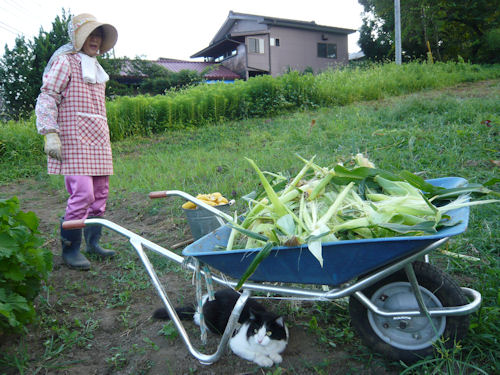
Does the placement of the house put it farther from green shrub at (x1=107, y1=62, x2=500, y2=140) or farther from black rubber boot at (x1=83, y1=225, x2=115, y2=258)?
black rubber boot at (x1=83, y1=225, x2=115, y2=258)

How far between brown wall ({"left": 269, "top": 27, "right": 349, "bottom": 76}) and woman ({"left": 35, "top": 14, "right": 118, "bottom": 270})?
20.7 m

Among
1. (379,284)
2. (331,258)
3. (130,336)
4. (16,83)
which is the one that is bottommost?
(130,336)

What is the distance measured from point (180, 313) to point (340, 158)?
154 cm

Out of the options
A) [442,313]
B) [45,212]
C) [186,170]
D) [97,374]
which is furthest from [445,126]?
[45,212]

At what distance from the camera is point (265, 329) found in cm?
182

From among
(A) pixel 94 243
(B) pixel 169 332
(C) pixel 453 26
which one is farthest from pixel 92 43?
(C) pixel 453 26

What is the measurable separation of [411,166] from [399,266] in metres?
2.88

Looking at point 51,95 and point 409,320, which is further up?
point 51,95

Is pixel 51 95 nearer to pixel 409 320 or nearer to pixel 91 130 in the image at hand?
pixel 91 130

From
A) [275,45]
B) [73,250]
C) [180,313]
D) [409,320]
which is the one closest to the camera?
[409,320]

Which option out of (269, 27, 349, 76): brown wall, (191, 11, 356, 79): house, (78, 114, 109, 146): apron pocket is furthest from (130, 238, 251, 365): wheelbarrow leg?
(269, 27, 349, 76): brown wall

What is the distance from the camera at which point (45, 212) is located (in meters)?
5.02

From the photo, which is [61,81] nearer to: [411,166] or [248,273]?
[248,273]

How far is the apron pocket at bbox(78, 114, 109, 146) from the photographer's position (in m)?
2.93
